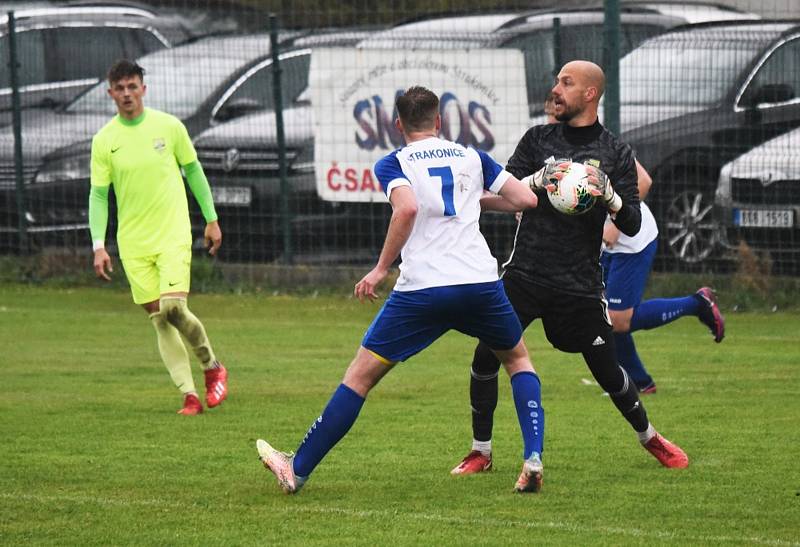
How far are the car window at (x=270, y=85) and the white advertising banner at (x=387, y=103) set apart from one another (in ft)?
2.44

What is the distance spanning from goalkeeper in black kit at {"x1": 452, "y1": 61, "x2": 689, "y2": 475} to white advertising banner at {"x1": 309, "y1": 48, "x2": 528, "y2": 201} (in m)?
7.60

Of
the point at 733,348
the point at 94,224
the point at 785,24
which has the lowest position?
the point at 733,348

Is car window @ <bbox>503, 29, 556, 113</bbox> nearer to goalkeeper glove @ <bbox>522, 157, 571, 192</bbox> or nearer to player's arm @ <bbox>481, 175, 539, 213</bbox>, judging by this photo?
goalkeeper glove @ <bbox>522, 157, 571, 192</bbox>

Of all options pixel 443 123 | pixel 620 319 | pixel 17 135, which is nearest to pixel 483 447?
pixel 620 319

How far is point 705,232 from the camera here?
15.1m

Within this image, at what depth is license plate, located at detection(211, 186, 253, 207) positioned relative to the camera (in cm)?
1677

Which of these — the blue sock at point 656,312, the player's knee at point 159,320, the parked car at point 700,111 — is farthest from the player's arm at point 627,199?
the parked car at point 700,111

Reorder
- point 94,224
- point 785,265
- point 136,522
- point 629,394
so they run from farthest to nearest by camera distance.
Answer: point 785,265
point 94,224
point 629,394
point 136,522

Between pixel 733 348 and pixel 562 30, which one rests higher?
pixel 562 30

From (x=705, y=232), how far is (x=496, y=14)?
4.17m

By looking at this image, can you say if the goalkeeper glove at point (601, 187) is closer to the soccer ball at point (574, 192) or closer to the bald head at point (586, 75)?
the soccer ball at point (574, 192)

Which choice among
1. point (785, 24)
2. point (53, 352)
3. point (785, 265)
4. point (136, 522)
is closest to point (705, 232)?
point (785, 265)

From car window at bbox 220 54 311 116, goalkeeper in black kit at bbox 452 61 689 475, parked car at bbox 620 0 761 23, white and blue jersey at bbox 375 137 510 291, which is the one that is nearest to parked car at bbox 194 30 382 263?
car window at bbox 220 54 311 116

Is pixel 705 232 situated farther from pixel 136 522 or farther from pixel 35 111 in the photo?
pixel 136 522
